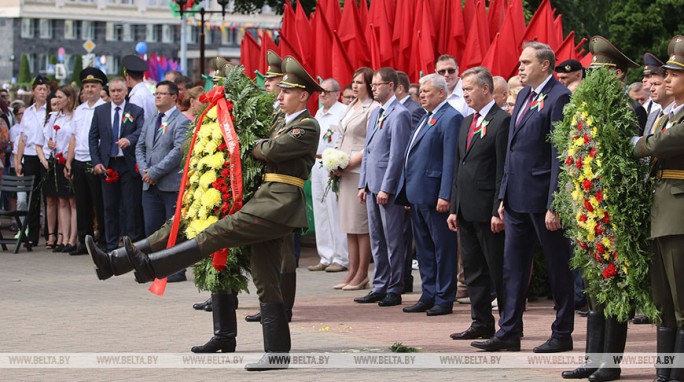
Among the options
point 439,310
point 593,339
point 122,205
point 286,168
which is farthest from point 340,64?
point 593,339

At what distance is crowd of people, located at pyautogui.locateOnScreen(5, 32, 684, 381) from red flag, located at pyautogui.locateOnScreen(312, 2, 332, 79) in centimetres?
240

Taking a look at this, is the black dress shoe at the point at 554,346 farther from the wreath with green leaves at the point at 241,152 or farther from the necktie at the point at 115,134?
the necktie at the point at 115,134

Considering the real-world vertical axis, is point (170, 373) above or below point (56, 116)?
below

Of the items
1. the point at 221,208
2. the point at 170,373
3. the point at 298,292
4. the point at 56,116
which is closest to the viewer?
the point at 170,373

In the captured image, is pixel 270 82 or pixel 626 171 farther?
pixel 270 82

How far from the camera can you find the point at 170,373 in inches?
335

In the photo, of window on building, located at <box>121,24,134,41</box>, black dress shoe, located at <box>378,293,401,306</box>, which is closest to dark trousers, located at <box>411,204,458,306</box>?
black dress shoe, located at <box>378,293,401,306</box>

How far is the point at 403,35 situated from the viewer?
56.4 feet

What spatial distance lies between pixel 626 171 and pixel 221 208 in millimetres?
2901

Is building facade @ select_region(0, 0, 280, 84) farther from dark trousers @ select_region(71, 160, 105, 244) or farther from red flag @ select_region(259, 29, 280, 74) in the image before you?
dark trousers @ select_region(71, 160, 105, 244)

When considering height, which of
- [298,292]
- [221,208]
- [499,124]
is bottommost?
[298,292]

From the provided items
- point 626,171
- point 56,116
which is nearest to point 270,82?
point 626,171

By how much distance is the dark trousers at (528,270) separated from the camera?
365 inches

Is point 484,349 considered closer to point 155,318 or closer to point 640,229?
point 640,229
